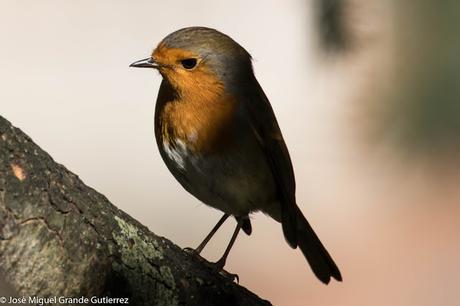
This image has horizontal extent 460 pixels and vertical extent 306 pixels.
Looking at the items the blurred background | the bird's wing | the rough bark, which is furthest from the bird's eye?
the blurred background

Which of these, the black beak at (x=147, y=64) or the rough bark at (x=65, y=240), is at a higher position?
the black beak at (x=147, y=64)

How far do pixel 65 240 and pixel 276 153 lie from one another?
185cm

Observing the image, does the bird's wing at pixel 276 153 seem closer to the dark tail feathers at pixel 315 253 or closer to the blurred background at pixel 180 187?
Result: the dark tail feathers at pixel 315 253

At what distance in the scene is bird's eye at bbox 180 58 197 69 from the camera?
368 centimetres

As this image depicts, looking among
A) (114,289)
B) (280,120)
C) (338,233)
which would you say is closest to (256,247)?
(338,233)

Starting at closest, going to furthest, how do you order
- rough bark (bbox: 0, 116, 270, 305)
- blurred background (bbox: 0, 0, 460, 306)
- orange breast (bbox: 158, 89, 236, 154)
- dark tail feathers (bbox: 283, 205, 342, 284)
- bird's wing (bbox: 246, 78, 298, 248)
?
rough bark (bbox: 0, 116, 270, 305) < orange breast (bbox: 158, 89, 236, 154) < bird's wing (bbox: 246, 78, 298, 248) < dark tail feathers (bbox: 283, 205, 342, 284) < blurred background (bbox: 0, 0, 460, 306)

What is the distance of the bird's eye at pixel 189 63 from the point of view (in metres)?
3.68

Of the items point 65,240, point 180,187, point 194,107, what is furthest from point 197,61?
point 180,187

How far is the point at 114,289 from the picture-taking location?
238cm

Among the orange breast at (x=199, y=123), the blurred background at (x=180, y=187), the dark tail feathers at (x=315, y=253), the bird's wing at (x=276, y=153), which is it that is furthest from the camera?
the blurred background at (x=180, y=187)

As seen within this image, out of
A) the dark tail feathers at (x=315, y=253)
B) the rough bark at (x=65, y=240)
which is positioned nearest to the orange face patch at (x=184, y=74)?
the dark tail feathers at (x=315, y=253)

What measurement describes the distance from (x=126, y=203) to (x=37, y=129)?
988mm

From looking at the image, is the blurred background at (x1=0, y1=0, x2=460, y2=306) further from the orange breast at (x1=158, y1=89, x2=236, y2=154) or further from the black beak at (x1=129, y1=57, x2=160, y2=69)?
the black beak at (x1=129, y1=57, x2=160, y2=69)

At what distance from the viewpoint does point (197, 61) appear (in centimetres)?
Result: 371
